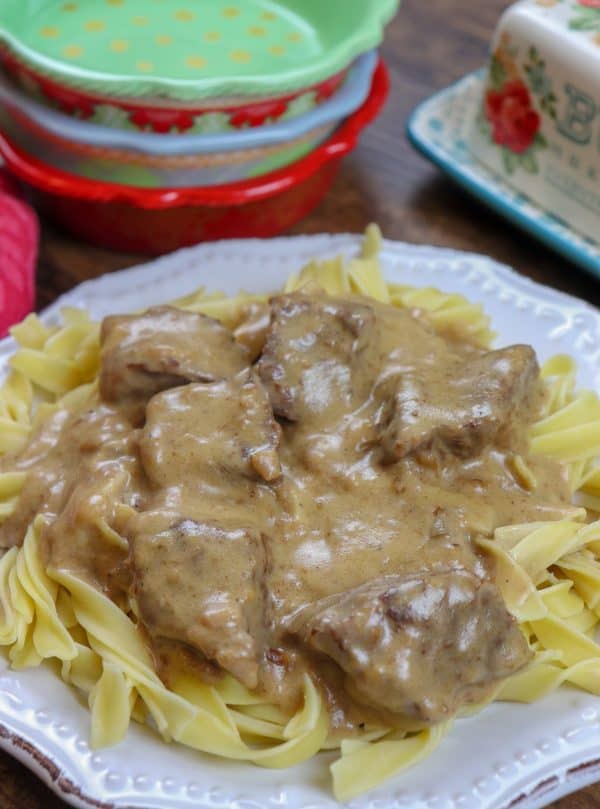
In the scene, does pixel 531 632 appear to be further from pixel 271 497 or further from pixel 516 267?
pixel 516 267

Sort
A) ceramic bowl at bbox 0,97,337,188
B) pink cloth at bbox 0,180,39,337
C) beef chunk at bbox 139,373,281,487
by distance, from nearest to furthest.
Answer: beef chunk at bbox 139,373,281,487 → pink cloth at bbox 0,180,39,337 → ceramic bowl at bbox 0,97,337,188

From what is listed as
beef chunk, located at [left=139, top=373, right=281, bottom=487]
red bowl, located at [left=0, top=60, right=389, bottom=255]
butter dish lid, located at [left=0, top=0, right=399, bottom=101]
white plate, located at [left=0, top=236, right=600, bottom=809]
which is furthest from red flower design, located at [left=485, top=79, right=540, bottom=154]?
white plate, located at [left=0, top=236, right=600, bottom=809]

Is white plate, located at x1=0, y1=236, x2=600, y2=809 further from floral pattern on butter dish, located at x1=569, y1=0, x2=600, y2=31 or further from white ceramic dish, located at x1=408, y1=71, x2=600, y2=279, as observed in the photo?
floral pattern on butter dish, located at x1=569, y1=0, x2=600, y2=31

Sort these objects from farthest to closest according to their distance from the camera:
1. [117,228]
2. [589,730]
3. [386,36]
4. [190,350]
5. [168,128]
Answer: [386,36]
[117,228]
[168,128]
[190,350]
[589,730]

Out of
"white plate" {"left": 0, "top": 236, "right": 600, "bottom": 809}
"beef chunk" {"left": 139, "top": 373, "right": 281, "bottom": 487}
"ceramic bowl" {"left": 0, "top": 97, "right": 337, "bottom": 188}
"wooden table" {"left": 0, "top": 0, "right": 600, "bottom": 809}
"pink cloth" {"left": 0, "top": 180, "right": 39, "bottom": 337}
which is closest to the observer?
"white plate" {"left": 0, "top": 236, "right": 600, "bottom": 809}

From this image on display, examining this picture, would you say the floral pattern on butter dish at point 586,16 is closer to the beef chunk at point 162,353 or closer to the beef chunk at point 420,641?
the beef chunk at point 162,353

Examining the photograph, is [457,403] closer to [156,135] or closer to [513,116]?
[156,135]

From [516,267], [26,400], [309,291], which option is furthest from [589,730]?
Answer: [516,267]

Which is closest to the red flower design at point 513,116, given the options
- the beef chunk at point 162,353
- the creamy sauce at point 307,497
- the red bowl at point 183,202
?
the red bowl at point 183,202
